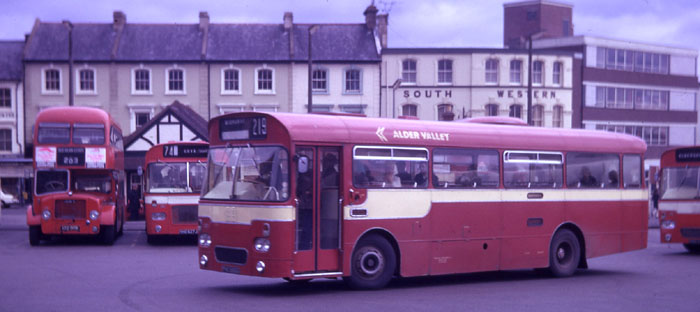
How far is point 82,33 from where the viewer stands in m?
52.0

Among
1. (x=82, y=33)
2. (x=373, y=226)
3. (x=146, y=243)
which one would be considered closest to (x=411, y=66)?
(x=82, y=33)

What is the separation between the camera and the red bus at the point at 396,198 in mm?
12688

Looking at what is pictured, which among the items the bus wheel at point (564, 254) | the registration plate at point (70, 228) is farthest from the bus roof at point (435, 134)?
the registration plate at point (70, 228)

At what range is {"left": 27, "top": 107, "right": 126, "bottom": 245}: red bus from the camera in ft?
76.1

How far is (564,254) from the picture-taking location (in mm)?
16531

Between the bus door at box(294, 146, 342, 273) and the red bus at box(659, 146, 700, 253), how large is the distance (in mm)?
12311

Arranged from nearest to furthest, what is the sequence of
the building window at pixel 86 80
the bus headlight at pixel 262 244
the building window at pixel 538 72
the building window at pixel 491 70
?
1. the bus headlight at pixel 262 244
2. the building window at pixel 86 80
3. the building window at pixel 491 70
4. the building window at pixel 538 72

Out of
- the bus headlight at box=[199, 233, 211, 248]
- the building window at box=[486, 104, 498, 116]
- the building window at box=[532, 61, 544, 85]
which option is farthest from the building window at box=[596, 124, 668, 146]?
the bus headlight at box=[199, 233, 211, 248]

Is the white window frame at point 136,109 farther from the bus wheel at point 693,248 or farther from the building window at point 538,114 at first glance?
the bus wheel at point 693,248

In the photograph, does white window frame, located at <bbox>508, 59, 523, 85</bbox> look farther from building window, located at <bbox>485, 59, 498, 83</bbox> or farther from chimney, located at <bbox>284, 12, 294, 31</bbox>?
chimney, located at <bbox>284, 12, 294, 31</bbox>

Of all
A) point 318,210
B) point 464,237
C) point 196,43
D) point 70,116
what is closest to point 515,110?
point 196,43

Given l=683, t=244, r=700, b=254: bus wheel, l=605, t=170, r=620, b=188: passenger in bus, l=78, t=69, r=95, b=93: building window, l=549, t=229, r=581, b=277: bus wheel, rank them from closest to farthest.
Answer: l=549, t=229, r=581, b=277: bus wheel → l=605, t=170, r=620, b=188: passenger in bus → l=683, t=244, r=700, b=254: bus wheel → l=78, t=69, r=95, b=93: building window

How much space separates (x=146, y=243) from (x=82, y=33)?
100 ft

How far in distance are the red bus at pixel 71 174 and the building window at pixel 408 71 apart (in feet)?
97.8
